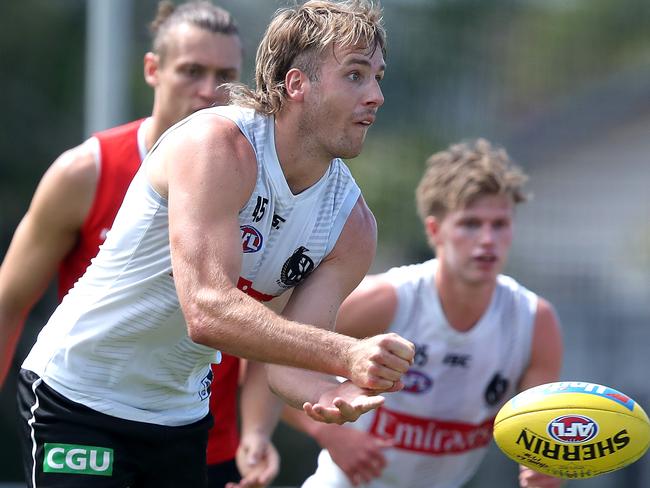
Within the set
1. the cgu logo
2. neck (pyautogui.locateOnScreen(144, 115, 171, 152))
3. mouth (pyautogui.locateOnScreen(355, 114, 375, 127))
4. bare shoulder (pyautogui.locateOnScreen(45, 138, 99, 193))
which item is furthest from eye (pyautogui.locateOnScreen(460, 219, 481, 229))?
the cgu logo

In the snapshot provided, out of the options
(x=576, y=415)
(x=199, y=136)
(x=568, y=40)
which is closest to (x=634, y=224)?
(x=568, y=40)

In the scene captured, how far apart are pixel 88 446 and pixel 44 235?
3.86ft

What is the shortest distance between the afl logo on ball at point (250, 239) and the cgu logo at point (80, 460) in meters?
0.80

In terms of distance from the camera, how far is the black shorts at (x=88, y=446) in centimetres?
373

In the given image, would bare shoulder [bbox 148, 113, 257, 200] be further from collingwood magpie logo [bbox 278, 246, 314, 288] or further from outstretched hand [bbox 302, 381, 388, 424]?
outstretched hand [bbox 302, 381, 388, 424]

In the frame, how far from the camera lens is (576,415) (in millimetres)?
3873

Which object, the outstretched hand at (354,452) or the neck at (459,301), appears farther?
the neck at (459,301)

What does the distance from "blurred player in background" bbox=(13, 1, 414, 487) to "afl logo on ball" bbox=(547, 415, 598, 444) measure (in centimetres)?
78

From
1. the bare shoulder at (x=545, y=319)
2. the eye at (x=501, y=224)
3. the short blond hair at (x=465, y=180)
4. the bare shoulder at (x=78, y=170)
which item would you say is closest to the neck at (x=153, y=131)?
the bare shoulder at (x=78, y=170)

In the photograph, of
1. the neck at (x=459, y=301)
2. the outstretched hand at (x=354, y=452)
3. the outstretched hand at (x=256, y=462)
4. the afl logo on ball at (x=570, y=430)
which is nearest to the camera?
the afl logo on ball at (x=570, y=430)

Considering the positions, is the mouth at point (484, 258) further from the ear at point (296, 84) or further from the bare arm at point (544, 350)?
the ear at point (296, 84)

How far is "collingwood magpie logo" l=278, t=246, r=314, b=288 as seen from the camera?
372 centimetres

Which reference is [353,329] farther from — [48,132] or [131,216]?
[48,132]

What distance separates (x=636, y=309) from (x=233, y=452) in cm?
618
